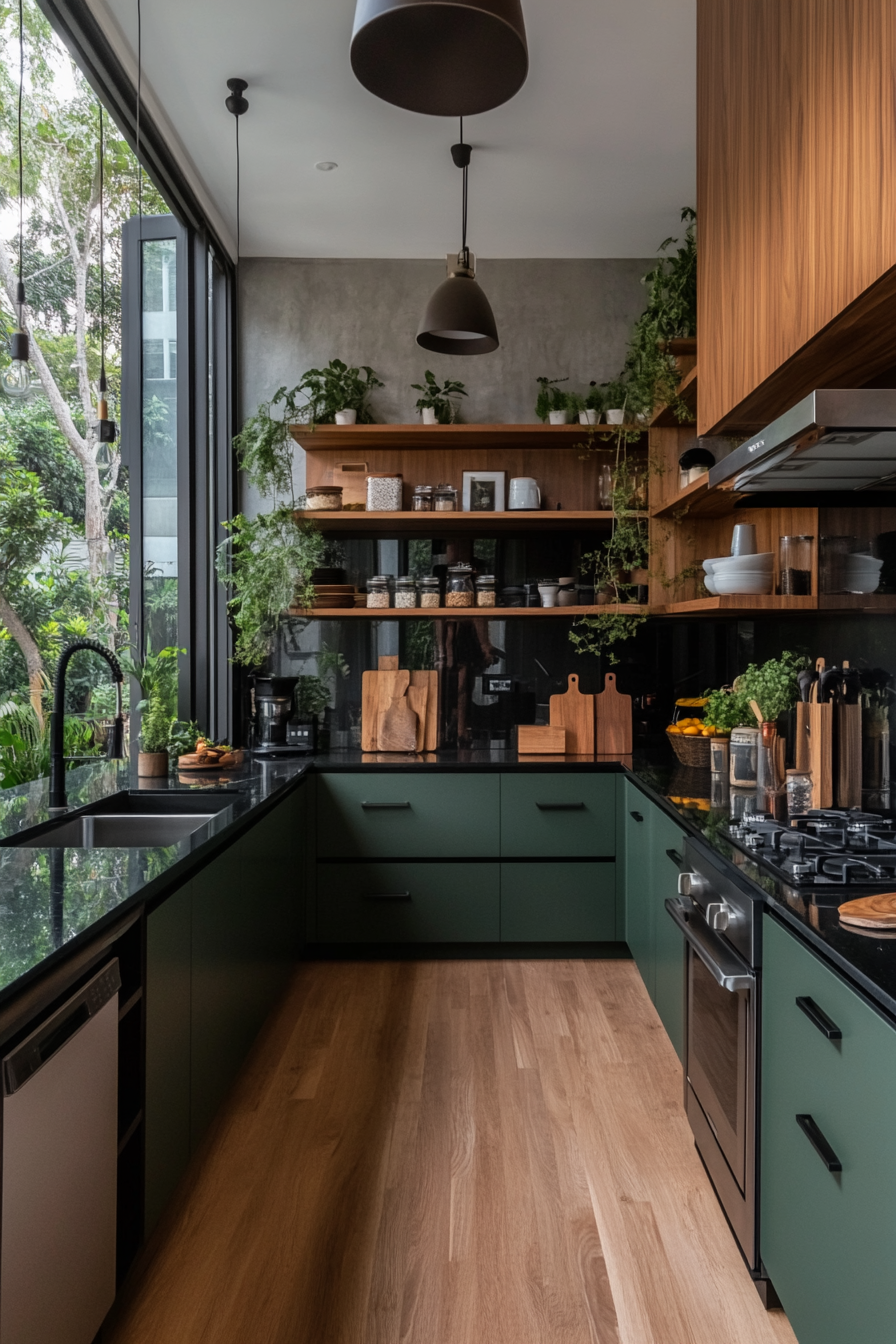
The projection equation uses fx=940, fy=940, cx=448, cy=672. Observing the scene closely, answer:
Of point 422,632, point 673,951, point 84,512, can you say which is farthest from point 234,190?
point 673,951

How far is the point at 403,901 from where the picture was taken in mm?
3762

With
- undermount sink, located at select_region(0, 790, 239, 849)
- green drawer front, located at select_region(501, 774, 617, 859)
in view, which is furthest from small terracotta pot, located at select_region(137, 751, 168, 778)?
green drawer front, located at select_region(501, 774, 617, 859)

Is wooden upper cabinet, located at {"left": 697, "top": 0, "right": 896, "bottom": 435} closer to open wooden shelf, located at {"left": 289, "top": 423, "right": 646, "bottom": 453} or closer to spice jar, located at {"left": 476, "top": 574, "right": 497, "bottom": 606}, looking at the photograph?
open wooden shelf, located at {"left": 289, "top": 423, "right": 646, "bottom": 453}

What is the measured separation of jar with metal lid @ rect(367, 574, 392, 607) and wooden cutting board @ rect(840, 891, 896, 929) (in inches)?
110

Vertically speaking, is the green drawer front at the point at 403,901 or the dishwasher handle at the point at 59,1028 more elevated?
the dishwasher handle at the point at 59,1028

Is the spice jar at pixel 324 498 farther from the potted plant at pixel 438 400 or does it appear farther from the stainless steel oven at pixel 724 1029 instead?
the stainless steel oven at pixel 724 1029

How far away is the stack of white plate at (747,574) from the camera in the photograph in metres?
2.91

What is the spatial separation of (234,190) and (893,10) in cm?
299

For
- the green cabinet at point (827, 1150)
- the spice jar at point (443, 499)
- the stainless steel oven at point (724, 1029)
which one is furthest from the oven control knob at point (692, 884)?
the spice jar at point (443, 499)

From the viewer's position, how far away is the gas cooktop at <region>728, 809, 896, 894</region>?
178 cm

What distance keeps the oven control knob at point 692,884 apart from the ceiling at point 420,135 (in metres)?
2.42

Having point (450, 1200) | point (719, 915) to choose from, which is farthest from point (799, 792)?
point (450, 1200)

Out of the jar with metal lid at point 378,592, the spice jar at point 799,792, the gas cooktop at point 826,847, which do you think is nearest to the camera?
the gas cooktop at point 826,847

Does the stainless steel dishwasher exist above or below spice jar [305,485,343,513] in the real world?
below
